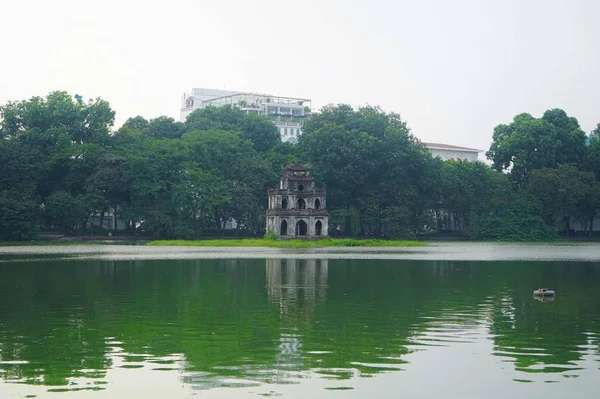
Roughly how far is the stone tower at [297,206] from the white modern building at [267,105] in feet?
160

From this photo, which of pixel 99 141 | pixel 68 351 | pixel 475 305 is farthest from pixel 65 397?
pixel 99 141

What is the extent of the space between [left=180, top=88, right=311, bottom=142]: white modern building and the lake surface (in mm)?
104404

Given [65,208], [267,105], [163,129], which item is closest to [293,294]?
[65,208]

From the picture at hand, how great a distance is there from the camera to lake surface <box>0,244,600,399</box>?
15328 millimetres

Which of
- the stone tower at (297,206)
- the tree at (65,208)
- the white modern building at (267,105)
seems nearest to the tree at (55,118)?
the tree at (65,208)

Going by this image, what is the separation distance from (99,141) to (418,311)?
75.4 metres

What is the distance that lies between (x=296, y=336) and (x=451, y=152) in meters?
129

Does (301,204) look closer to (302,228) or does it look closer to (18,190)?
(302,228)

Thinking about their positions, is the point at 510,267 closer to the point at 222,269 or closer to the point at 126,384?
the point at 222,269

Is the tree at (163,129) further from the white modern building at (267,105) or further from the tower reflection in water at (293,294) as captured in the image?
the tower reflection in water at (293,294)

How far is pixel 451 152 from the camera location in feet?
481

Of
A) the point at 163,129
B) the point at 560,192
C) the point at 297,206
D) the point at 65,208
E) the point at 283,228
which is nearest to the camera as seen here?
the point at 65,208

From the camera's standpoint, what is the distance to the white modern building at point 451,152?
144 meters

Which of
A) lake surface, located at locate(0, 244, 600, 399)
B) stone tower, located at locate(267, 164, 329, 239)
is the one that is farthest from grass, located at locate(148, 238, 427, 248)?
lake surface, located at locate(0, 244, 600, 399)
